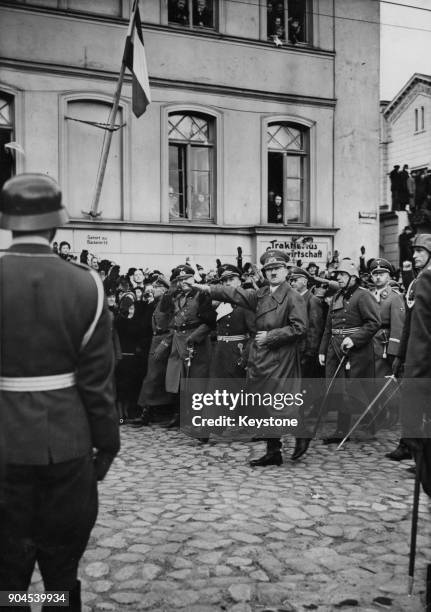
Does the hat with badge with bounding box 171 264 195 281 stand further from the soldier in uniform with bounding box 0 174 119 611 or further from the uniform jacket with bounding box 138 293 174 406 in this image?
the soldier in uniform with bounding box 0 174 119 611

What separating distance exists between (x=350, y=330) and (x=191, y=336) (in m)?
1.98

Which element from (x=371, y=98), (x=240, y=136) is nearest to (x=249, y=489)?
(x=240, y=136)

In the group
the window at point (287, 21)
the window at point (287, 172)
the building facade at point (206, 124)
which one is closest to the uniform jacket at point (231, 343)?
the building facade at point (206, 124)

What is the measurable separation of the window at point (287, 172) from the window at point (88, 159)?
3.82 metres

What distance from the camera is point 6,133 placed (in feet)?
51.4

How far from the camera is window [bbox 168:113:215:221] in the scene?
683 inches

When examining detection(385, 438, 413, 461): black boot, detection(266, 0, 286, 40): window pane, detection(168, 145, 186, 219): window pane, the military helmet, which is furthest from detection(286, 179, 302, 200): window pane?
the military helmet

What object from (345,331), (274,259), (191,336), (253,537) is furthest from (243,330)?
(253,537)

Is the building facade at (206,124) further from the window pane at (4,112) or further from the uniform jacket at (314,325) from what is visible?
the uniform jacket at (314,325)

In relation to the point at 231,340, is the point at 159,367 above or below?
below

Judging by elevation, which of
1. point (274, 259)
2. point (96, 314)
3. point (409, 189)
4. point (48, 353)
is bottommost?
point (48, 353)

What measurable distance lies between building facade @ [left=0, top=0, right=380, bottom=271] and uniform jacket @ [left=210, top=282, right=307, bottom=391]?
7902 mm

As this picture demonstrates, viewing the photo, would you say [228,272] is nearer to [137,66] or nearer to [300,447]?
[300,447]

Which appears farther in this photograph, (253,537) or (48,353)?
(253,537)
